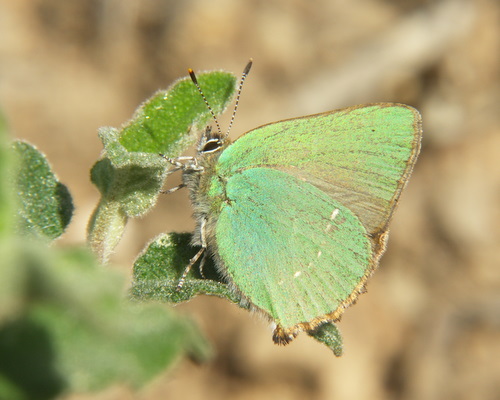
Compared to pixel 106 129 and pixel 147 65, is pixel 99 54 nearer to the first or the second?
pixel 147 65

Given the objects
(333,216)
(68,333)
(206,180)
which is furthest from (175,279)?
(68,333)

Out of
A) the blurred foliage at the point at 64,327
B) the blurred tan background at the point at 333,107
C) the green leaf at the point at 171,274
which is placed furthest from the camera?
the blurred tan background at the point at 333,107

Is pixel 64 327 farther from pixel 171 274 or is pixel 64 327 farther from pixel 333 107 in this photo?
pixel 333 107

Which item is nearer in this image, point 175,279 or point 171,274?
point 175,279

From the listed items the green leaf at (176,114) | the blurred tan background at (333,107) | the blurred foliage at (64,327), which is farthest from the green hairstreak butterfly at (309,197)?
the blurred tan background at (333,107)

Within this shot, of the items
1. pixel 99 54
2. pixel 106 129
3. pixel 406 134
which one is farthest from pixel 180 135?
pixel 99 54

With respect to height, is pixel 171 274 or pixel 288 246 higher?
pixel 171 274

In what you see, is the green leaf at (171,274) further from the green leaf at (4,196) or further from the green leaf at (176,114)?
the green leaf at (4,196)
